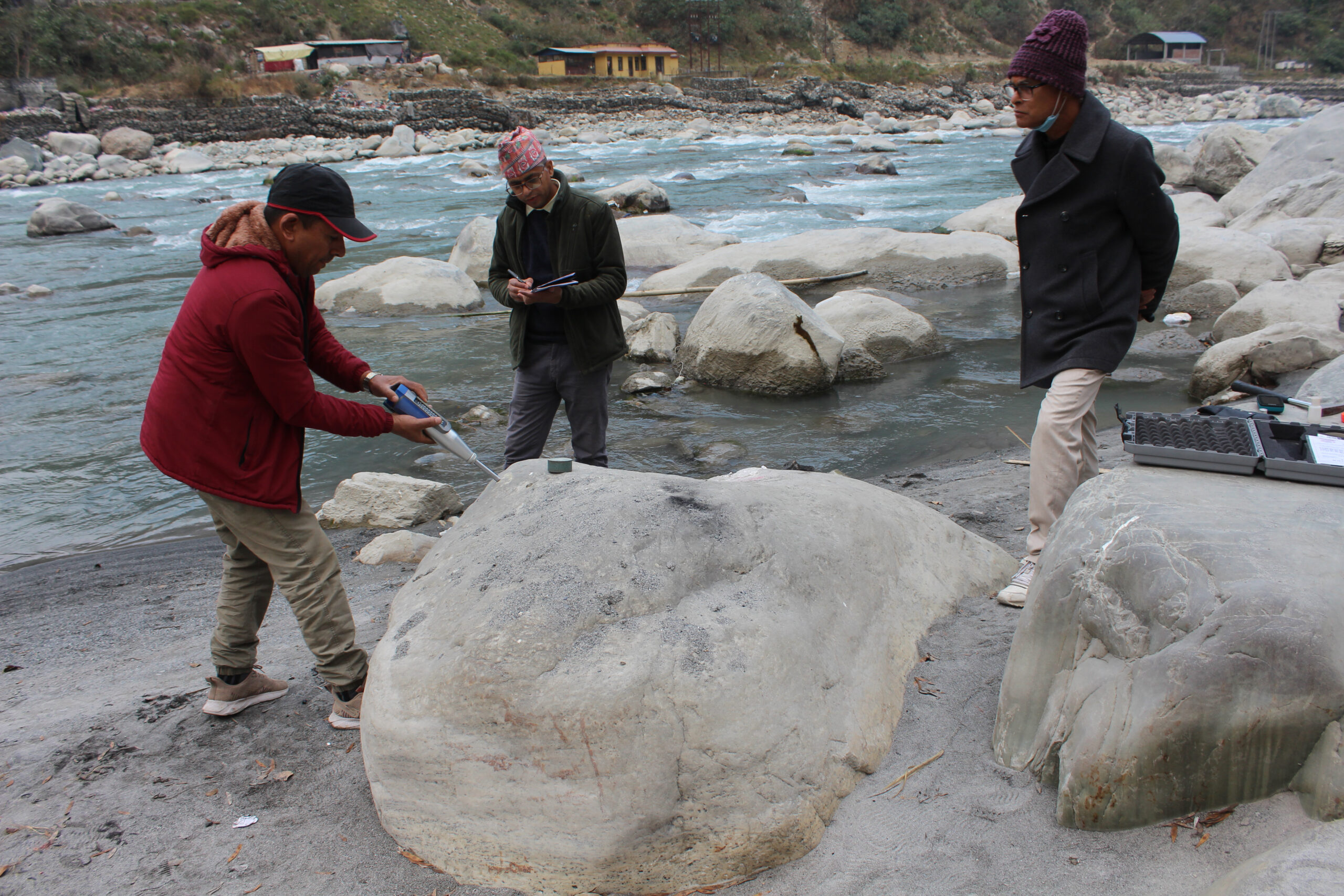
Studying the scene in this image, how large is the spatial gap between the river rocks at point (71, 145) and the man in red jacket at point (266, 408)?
36.4 metres

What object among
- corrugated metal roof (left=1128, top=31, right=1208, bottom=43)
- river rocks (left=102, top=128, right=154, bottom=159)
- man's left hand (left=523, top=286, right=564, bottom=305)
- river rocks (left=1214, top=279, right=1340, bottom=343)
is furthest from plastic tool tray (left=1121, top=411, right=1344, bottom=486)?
corrugated metal roof (left=1128, top=31, right=1208, bottom=43)

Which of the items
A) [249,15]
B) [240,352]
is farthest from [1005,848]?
[249,15]

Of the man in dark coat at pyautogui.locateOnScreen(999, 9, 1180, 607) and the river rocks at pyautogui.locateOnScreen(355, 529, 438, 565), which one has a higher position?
the man in dark coat at pyautogui.locateOnScreen(999, 9, 1180, 607)

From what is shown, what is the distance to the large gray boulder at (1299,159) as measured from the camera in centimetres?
1216

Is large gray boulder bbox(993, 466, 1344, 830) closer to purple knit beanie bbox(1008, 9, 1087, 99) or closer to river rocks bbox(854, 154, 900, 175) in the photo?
purple knit beanie bbox(1008, 9, 1087, 99)

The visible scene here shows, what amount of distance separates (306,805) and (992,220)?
12.9 meters

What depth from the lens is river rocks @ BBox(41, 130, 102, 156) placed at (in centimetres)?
3186

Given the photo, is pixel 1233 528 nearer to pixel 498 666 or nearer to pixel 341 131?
pixel 498 666

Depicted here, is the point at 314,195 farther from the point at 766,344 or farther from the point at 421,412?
the point at 766,344

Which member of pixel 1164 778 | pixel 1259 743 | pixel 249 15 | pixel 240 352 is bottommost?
pixel 1164 778

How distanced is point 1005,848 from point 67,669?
354 cm

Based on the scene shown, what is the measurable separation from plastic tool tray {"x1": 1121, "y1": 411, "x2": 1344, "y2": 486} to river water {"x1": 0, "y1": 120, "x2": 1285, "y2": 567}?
3.18 metres

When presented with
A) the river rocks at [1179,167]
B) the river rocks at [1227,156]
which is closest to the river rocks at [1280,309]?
the river rocks at [1227,156]

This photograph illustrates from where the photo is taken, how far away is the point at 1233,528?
220cm
